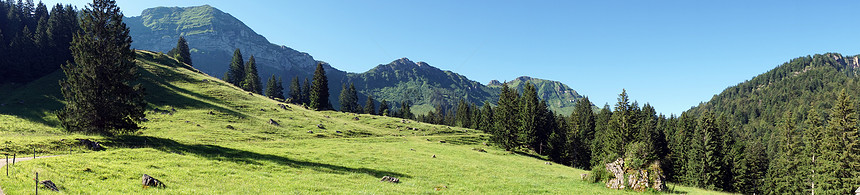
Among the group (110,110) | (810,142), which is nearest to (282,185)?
(110,110)

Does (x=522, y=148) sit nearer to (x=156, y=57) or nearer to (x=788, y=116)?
(x=788, y=116)

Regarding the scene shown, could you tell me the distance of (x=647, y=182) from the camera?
967 inches

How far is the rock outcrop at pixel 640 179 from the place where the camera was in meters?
24.5

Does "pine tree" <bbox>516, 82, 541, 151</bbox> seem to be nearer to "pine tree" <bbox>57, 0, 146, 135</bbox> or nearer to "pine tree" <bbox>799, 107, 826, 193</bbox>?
"pine tree" <bbox>799, 107, 826, 193</bbox>

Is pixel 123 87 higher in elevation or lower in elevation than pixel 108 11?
lower

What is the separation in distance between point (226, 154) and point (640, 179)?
112ft

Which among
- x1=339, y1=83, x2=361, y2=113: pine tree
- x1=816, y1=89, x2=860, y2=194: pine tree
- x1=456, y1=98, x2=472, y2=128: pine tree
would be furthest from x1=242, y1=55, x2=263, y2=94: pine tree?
x1=816, y1=89, x2=860, y2=194: pine tree


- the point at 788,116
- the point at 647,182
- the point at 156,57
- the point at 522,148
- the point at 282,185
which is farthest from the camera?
the point at 156,57

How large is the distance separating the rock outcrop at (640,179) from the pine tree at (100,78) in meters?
48.2

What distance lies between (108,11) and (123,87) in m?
8.73

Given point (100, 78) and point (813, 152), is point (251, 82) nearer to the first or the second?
point (100, 78)

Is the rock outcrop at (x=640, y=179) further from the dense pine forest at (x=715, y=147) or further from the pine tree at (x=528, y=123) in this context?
the pine tree at (x=528, y=123)

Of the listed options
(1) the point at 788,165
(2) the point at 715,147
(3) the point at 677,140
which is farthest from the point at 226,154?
(1) the point at 788,165

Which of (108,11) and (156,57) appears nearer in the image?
(108,11)
